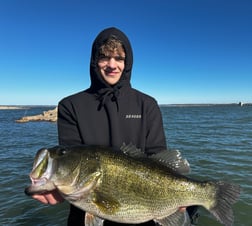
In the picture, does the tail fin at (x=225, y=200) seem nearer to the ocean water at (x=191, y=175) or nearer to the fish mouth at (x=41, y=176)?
the fish mouth at (x=41, y=176)

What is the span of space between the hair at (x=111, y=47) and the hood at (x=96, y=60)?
51mm

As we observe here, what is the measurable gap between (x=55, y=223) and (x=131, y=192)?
619 centimetres

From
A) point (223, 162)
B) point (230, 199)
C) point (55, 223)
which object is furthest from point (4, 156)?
point (230, 199)

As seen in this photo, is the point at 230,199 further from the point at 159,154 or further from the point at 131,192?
the point at 131,192

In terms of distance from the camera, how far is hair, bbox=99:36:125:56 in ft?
13.9

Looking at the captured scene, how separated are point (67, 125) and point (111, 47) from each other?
129 centimetres

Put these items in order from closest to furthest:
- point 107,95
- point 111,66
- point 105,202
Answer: point 105,202 < point 111,66 < point 107,95

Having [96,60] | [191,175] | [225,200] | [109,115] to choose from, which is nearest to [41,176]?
[109,115]

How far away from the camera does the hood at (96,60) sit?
432 cm

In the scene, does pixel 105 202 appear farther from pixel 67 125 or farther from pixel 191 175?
pixel 191 175

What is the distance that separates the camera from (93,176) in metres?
3.34

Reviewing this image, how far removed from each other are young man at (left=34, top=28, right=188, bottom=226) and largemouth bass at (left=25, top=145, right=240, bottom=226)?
1.90 ft

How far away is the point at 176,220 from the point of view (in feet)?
12.6

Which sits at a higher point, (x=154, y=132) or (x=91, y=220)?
(x=154, y=132)
